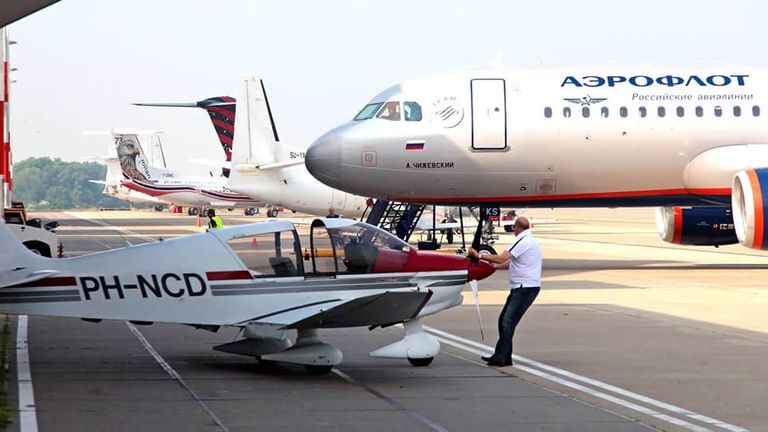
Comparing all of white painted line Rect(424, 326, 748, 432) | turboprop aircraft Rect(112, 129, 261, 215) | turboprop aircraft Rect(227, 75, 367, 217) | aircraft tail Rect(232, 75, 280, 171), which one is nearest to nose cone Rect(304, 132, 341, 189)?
white painted line Rect(424, 326, 748, 432)

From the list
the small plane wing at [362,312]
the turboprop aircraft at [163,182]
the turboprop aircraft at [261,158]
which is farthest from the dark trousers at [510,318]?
the turboprop aircraft at [163,182]

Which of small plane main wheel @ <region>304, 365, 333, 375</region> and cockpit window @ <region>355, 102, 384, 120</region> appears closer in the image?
small plane main wheel @ <region>304, 365, 333, 375</region>

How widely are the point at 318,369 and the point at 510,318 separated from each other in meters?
2.50

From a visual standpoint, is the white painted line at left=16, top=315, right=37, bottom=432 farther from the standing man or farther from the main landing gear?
the standing man

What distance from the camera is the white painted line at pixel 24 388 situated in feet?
36.5

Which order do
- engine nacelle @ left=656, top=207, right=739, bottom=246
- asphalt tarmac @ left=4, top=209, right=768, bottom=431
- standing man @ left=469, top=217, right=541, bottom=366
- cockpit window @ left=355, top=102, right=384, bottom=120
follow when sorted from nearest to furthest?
asphalt tarmac @ left=4, top=209, right=768, bottom=431
standing man @ left=469, top=217, right=541, bottom=366
cockpit window @ left=355, top=102, right=384, bottom=120
engine nacelle @ left=656, top=207, right=739, bottom=246

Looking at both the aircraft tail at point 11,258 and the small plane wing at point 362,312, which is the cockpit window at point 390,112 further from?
the aircraft tail at point 11,258

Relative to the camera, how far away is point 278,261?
14.6m

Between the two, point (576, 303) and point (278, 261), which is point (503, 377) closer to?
point (278, 261)

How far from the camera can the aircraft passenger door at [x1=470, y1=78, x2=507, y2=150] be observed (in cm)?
2939

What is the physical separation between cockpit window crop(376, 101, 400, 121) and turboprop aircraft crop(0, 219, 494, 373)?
1466 centimetres

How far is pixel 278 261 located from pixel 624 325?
718cm

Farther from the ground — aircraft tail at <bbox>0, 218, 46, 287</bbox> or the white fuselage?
the white fuselage

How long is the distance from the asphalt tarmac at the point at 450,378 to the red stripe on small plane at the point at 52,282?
103 centimetres
